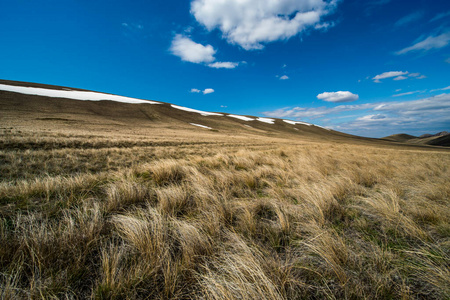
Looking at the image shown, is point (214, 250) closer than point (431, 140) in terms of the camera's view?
Yes

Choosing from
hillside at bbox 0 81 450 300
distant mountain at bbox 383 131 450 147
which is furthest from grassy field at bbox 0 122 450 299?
distant mountain at bbox 383 131 450 147

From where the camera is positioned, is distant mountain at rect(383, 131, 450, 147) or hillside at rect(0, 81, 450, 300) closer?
hillside at rect(0, 81, 450, 300)

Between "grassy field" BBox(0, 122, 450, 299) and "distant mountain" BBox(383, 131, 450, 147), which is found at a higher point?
"distant mountain" BBox(383, 131, 450, 147)

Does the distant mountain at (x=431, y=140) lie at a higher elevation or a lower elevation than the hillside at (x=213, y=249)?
higher

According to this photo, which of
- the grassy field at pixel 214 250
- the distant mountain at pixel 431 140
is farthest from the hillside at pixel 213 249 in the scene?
the distant mountain at pixel 431 140

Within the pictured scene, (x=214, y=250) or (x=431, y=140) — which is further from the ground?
(x=431, y=140)

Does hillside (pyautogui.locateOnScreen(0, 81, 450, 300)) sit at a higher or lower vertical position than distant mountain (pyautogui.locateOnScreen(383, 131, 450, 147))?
lower

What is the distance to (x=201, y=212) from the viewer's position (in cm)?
259

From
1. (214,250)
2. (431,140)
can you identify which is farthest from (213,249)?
(431,140)

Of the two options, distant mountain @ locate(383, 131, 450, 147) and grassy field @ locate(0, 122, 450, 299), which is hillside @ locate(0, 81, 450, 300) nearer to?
grassy field @ locate(0, 122, 450, 299)

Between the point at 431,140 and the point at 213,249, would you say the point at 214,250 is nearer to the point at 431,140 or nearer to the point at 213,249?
the point at 213,249

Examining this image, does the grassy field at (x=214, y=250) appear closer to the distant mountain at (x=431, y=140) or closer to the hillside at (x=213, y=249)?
the hillside at (x=213, y=249)

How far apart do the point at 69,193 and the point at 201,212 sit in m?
2.45

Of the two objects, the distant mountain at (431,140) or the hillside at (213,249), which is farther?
the distant mountain at (431,140)
